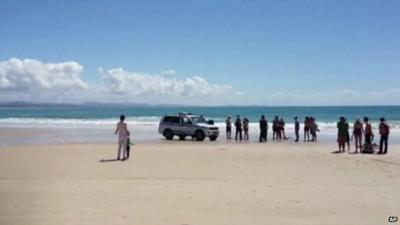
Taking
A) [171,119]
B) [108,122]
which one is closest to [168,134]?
[171,119]

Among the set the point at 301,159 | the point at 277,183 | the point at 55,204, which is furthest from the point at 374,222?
the point at 301,159

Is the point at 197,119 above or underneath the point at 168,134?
above

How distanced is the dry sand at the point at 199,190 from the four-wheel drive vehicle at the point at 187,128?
12.3 m

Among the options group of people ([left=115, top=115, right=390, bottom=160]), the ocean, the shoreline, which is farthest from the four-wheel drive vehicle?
the ocean

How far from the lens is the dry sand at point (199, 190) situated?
8438mm

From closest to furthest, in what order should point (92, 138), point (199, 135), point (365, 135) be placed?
point (365, 135) → point (199, 135) → point (92, 138)

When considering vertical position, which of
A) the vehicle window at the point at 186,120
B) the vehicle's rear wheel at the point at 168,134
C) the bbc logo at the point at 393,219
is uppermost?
the vehicle window at the point at 186,120

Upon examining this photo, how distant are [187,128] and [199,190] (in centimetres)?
2111

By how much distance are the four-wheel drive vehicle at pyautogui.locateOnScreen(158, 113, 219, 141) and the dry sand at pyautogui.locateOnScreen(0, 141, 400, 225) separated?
40.4 ft

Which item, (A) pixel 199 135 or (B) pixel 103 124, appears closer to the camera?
(A) pixel 199 135

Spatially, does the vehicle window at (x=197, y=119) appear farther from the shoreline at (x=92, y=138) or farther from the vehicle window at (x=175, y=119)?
the shoreline at (x=92, y=138)

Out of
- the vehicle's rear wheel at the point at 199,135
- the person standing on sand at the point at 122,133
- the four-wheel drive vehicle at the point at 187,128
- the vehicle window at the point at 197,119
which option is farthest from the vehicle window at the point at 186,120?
the person standing on sand at the point at 122,133

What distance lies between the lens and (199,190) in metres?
11.2

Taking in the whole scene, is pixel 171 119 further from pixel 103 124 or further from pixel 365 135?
pixel 103 124
